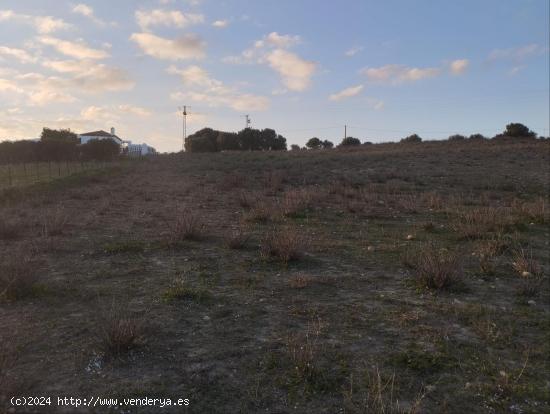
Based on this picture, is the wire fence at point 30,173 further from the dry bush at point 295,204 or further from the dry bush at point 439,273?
the dry bush at point 439,273

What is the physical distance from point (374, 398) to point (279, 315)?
178 cm

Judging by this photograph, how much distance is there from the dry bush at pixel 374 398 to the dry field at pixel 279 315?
20 mm

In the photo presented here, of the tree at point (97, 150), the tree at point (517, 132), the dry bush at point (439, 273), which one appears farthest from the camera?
the tree at point (517, 132)

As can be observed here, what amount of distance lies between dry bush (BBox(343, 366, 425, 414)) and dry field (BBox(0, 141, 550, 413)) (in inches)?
0.8

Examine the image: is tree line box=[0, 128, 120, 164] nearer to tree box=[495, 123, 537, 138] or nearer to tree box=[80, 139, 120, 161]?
tree box=[80, 139, 120, 161]

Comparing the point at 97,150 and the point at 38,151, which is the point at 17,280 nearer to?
the point at 38,151

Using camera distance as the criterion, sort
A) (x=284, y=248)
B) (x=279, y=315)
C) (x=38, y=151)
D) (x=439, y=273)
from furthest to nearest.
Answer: (x=38, y=151) < (x=284, y=248) < (x=439, y=273) < (x=279, y=315)

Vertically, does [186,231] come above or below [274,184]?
below

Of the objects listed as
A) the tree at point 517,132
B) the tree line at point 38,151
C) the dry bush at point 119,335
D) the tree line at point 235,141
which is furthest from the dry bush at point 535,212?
the tree line at point 235,141

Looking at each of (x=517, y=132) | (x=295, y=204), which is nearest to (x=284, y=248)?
(x=295, y=204)

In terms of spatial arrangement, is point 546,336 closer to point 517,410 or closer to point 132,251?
point 517,410

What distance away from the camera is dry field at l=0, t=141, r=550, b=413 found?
3264mm

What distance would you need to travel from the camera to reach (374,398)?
3006mm

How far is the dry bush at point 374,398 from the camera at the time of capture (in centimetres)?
293
